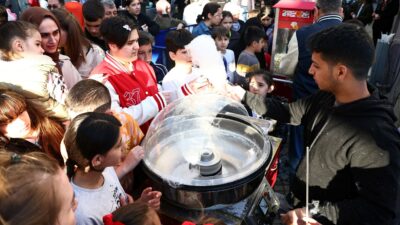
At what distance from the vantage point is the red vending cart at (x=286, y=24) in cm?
400

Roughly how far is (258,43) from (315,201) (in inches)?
111

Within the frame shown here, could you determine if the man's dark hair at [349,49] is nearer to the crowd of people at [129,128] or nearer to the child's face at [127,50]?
the crowd of people at [129,128]

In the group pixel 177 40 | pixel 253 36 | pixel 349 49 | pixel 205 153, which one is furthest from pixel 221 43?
pixel 205 153

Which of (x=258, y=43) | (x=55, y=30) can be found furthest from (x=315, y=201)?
(x=258, y=43)

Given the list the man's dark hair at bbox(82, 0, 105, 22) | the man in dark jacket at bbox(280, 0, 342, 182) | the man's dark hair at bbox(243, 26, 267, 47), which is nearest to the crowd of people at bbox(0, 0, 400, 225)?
the man's dark hair at bbox(82, 0, 105, 22)

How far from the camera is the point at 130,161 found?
65.0 inches

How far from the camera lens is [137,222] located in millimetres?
1169

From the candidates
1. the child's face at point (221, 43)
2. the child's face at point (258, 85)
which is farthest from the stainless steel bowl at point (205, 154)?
the child's face at point (221, 43)

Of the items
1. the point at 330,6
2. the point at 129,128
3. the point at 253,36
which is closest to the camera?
the point at 129,128

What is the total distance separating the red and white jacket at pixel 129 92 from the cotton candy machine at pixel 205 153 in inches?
5.6

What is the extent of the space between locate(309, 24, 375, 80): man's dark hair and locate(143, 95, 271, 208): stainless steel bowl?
0.57 metres

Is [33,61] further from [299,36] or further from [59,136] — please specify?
[299,36]

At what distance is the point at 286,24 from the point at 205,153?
3159 millimetres

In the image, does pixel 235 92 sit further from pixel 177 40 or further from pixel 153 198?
pixel 153 198
